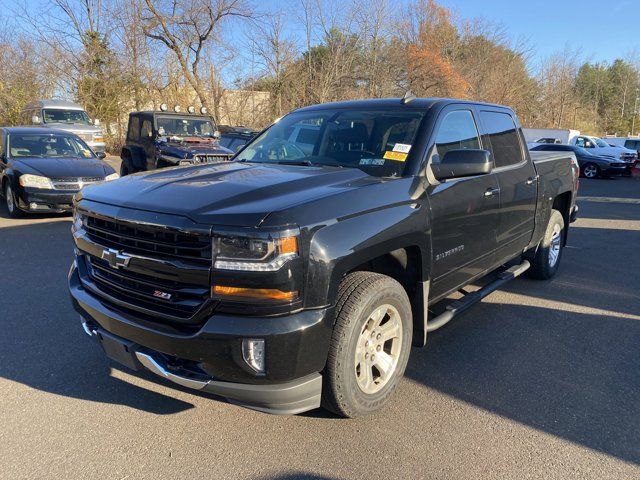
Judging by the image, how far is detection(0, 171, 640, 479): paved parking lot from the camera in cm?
262

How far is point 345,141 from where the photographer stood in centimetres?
381

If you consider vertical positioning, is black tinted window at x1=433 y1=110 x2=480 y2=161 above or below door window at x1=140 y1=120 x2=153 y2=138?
below

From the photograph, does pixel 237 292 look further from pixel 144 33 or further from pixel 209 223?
pixel 144 33

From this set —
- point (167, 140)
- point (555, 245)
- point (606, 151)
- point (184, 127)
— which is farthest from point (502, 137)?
point (606, 151)

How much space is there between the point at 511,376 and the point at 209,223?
8.33 feet

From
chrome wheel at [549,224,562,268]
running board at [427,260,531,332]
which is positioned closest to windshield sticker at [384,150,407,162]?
running board at [427,260,531,332]

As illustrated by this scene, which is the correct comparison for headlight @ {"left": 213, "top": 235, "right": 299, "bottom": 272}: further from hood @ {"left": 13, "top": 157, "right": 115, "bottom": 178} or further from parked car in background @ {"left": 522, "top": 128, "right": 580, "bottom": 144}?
parked car in background @ {"left": 522, "top": 128, "right": 580, "bottom": 144}

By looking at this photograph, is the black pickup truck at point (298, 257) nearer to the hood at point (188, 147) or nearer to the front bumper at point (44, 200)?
the front bumper at point (44, 200)

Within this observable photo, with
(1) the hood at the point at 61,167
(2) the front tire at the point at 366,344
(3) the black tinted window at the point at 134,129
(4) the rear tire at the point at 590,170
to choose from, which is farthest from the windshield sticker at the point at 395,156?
(4) the rear tire at the point at 590,170

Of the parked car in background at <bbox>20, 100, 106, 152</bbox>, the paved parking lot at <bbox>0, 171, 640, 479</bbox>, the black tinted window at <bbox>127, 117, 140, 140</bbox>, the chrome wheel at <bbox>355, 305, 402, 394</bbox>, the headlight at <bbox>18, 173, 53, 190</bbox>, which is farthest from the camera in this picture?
the parked car in background at <bbox>20, 100, 106, 152</bbox>

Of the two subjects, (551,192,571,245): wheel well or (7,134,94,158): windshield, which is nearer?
(551,192,571,245): wheel well

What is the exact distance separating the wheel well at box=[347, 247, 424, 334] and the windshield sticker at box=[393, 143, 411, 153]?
71cm

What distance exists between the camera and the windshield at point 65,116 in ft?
60.6

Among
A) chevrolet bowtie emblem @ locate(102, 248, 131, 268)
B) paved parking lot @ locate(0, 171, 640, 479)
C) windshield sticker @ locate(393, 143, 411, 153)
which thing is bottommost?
paved parking lot @ locate(0, 171, 640, 479)
